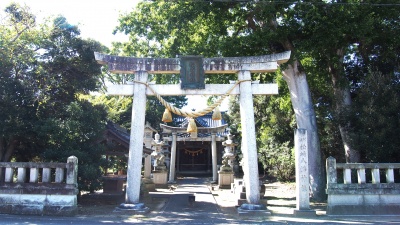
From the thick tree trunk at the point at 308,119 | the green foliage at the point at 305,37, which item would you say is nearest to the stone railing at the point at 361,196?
the green foliage at the point at 305,37

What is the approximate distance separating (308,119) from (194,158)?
22.5 meters

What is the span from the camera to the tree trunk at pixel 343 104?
12.9 meters

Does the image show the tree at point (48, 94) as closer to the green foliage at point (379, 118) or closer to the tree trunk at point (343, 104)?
the tree trunk at point (343, 104)

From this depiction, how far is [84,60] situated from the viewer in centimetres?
1364

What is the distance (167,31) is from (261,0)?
4874 millimetres

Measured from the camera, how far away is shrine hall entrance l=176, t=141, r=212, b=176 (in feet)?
113

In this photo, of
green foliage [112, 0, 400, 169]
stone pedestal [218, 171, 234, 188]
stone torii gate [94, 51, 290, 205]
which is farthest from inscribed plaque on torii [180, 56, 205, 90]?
stone pedestal [218, 171, 234, 188]

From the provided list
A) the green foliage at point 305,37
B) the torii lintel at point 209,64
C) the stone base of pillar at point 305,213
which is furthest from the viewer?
the green foliage at point 305,37

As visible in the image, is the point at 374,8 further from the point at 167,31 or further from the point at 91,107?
the point at 91,107

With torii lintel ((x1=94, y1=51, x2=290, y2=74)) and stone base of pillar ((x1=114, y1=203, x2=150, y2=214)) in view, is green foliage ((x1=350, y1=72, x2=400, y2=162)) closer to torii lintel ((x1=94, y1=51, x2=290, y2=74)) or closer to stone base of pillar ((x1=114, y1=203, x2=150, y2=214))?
torii lintel ((x1=94, y1=51, x2=290, y2=74))

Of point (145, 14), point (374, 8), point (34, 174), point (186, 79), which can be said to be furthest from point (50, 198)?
point (374, 8)

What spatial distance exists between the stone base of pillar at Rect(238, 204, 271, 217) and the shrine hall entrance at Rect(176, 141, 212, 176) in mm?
24258

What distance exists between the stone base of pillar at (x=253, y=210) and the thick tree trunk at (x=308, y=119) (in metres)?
4.70

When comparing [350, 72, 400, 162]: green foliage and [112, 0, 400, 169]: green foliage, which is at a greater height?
[112, 0, 400, 169]: green foliage
